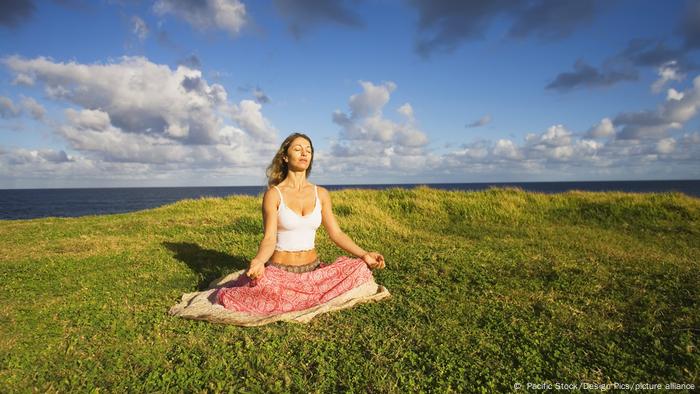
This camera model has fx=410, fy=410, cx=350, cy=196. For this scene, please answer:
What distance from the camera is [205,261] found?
11.2 meters

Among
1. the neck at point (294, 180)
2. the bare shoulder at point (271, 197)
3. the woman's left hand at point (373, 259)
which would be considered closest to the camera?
the bare shoulder at point (271, 197)

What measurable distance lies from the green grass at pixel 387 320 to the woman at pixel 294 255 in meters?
0.47

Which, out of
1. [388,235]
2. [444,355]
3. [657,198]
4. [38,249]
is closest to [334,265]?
[444,355]

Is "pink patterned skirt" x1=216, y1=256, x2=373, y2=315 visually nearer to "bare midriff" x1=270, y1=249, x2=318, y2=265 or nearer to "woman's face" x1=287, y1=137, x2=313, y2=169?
"bare midriff" x1=270, y1=249, x2=318, y2=265

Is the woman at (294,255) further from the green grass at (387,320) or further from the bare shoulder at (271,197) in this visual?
the green grass at (387,320)

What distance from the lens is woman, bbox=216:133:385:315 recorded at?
268 inches

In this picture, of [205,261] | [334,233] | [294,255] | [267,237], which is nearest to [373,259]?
[334,233]

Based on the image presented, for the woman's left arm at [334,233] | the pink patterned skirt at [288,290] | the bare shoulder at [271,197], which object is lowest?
the pink patterned skirt at [288,290]

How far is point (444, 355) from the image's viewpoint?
17.9 ft

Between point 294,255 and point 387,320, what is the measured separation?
195 centimetres

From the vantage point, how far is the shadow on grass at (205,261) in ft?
32.5

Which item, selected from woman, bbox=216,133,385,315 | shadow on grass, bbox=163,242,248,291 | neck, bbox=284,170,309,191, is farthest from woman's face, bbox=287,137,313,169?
shadow on grass, bbox=163,242,248,291

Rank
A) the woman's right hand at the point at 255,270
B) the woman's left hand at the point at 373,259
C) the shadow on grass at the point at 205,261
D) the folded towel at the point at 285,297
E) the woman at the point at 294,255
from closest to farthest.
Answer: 1. the woman's right hand at the point at 255,270
2. the folded towel at the point at 285,297
3. the woman at the point at 294,255
4. the woman's left hand at the point at 373,259
5. the shadow on grass at the point at 205,261

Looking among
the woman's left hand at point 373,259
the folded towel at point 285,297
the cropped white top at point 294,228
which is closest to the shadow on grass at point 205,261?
the folded towel at point 285,297
